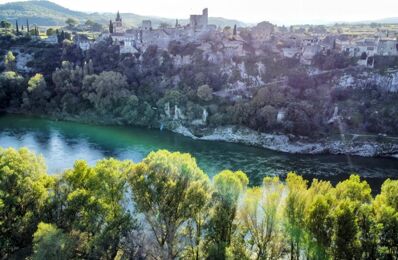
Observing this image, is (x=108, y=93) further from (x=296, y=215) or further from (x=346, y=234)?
(x=346, y=234)

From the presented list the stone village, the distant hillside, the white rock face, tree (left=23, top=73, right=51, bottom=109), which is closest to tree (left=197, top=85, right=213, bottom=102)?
the stone village

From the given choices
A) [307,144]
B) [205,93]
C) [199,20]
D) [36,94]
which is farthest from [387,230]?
[199,20]

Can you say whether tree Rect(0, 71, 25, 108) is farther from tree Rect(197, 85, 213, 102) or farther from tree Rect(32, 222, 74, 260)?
tree Rect(32, 222, 74, 260)

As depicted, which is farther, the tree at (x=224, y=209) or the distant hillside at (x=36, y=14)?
the distant hillside at (x=36, y=14)

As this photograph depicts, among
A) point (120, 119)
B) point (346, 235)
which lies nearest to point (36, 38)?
Result: point (120, 119)

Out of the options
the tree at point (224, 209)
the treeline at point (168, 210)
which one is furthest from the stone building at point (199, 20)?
the tree at point (224, 209)

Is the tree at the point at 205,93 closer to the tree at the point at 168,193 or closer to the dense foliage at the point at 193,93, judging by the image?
the dense foliage at the point at 193,93

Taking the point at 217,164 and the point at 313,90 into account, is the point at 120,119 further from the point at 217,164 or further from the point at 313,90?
the point at 313,90
